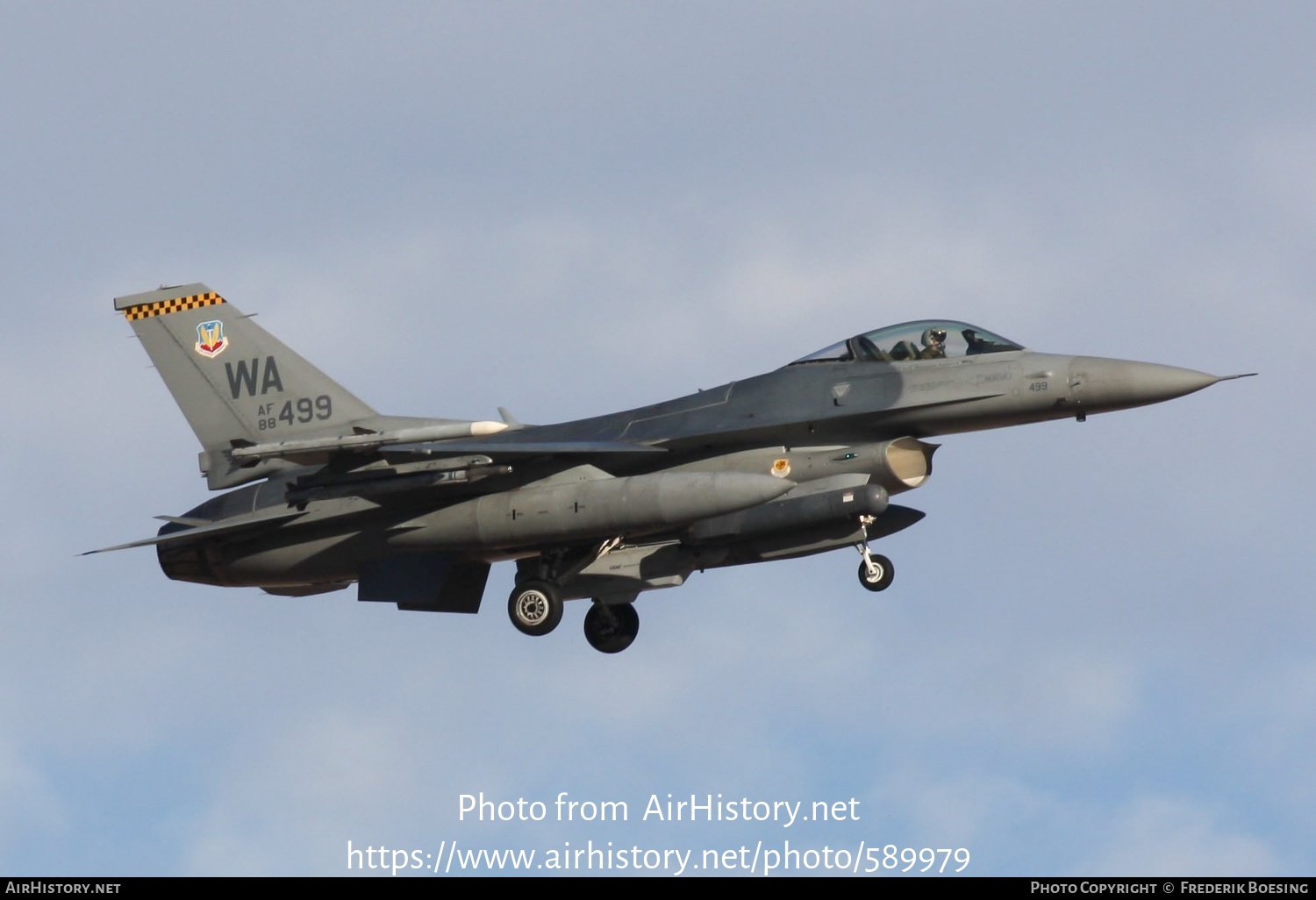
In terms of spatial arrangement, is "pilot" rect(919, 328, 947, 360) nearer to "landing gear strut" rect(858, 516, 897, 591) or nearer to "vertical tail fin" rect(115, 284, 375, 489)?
"landing gear strut" rect(858, 516, 897, 591)

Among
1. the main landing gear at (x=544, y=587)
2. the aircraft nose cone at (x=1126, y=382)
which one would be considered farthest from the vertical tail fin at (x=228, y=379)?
the aircraft nose cone at (x=1126, y=382)

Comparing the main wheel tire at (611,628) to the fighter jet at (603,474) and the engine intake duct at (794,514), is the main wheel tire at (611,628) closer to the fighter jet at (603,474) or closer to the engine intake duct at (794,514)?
the fighter jet at (603,474)

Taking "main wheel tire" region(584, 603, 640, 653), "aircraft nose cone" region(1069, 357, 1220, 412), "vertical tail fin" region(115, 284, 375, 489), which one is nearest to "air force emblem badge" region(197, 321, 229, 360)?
"vertical tail fin" region(115, 284, 375, 489)

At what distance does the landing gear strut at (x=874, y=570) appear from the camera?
1969cm

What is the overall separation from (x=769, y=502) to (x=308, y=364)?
235 inches

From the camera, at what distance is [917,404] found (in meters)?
19.4

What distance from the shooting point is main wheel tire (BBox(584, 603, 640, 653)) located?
2198cm

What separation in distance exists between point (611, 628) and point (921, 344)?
5.13 m

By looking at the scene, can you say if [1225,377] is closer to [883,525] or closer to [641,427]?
[883,525]

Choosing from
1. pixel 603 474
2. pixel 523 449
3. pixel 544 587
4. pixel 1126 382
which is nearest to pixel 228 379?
pixel 523 449

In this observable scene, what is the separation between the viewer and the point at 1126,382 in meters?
18.9
